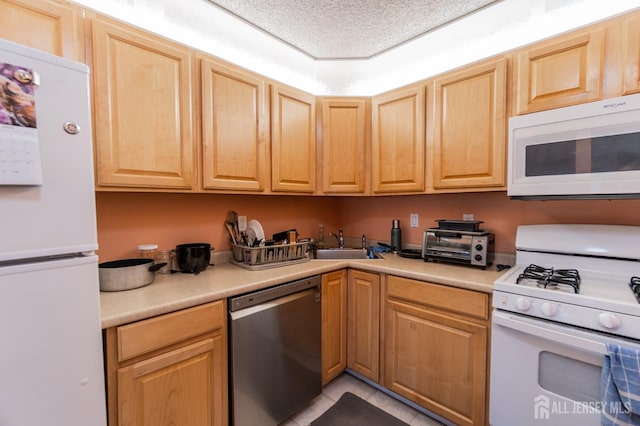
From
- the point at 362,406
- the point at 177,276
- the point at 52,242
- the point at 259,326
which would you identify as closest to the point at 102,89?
the point at 52,242

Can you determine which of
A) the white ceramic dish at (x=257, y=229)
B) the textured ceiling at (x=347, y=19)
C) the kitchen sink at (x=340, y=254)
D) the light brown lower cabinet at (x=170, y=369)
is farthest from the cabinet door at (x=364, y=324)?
the textured ceiling at (x=347, y=19)

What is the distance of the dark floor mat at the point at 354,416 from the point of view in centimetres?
162

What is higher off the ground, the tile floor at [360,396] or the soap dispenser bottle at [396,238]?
the soap dispenser bottle at [396,238]

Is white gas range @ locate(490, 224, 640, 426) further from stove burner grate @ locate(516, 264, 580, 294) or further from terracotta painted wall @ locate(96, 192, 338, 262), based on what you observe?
terracotta painted wall @ locate(96, 192, 338, 262)

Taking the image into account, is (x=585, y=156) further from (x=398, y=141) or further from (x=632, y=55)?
(x=398, y=141)

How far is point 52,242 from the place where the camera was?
0.77 metres

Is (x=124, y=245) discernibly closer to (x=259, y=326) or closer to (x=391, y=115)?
(x=259, y=326)

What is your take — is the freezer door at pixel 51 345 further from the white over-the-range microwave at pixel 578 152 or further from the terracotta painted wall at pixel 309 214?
the white over-the-range microwave at pixel 578 152

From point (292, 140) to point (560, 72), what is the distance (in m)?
1.56

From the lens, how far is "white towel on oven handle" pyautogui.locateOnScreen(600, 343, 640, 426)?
0.93 meters

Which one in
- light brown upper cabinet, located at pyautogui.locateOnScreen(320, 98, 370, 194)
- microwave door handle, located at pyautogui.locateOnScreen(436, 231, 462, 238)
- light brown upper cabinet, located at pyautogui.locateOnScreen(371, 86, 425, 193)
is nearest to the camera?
microwave door handle, located at pyautogui.locateOnScreen(436, 231, 462, 238)

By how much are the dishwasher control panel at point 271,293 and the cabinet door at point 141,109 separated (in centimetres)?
69

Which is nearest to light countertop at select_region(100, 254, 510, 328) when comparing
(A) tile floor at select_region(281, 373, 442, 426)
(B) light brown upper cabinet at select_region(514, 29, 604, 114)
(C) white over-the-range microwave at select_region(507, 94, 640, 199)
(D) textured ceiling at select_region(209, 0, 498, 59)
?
(C) white over-the-range microwave at select_region(507, 94, 640, 199)

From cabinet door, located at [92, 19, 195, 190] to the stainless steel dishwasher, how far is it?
2.55 ft
